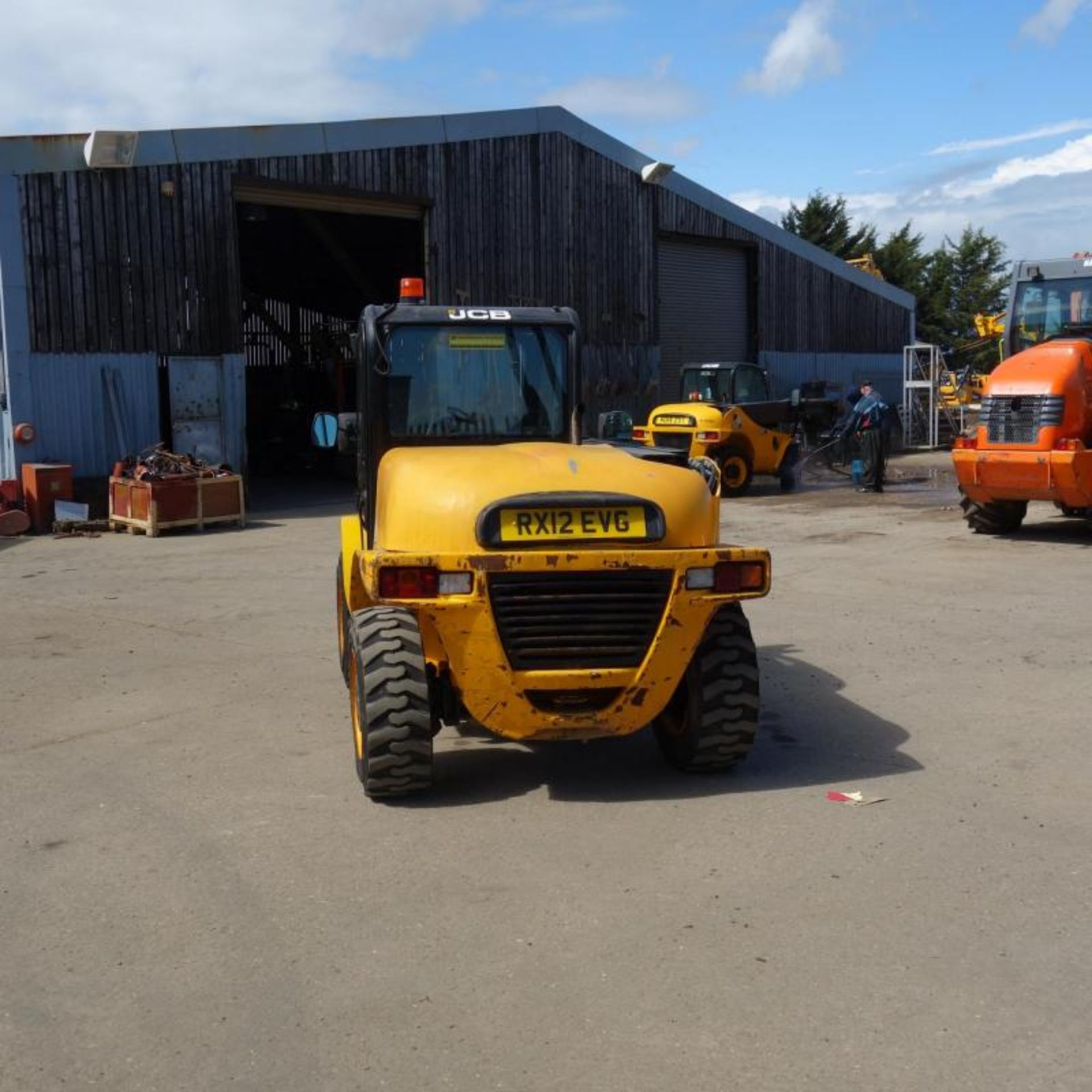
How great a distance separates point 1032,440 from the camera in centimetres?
1334

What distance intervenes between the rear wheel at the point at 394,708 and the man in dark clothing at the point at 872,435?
1650cm

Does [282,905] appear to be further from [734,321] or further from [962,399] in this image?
[962,399]

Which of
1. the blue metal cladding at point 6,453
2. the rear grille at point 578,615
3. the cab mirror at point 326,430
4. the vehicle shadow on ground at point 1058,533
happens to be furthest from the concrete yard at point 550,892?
the blue metal cladding at point 6,453

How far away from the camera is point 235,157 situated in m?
18.9

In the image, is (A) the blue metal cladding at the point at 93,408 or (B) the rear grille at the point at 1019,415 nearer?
(B) the rear grille at the point at 1019,415

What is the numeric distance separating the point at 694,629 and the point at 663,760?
3.20ft

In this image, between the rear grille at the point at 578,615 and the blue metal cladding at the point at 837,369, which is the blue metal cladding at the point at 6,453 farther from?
the blue metal cladding at the point at 837,369

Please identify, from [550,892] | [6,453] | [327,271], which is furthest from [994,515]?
[327,271]

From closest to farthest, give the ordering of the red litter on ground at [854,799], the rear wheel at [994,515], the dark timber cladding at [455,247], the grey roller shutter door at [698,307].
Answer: the red litter on ground at [854,799] → the rear wheel at [994,515] → the dark timber cladding at [455,247] → the grey roller shutter door at [698,307]

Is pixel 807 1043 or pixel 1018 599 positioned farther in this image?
pixel 1018 599

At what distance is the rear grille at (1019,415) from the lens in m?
13.2

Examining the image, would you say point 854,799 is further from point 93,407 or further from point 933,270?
point 933,270

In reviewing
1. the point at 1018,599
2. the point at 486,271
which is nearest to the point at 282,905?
the point at 1018,599

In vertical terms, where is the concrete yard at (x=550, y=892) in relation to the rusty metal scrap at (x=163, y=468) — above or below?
below
